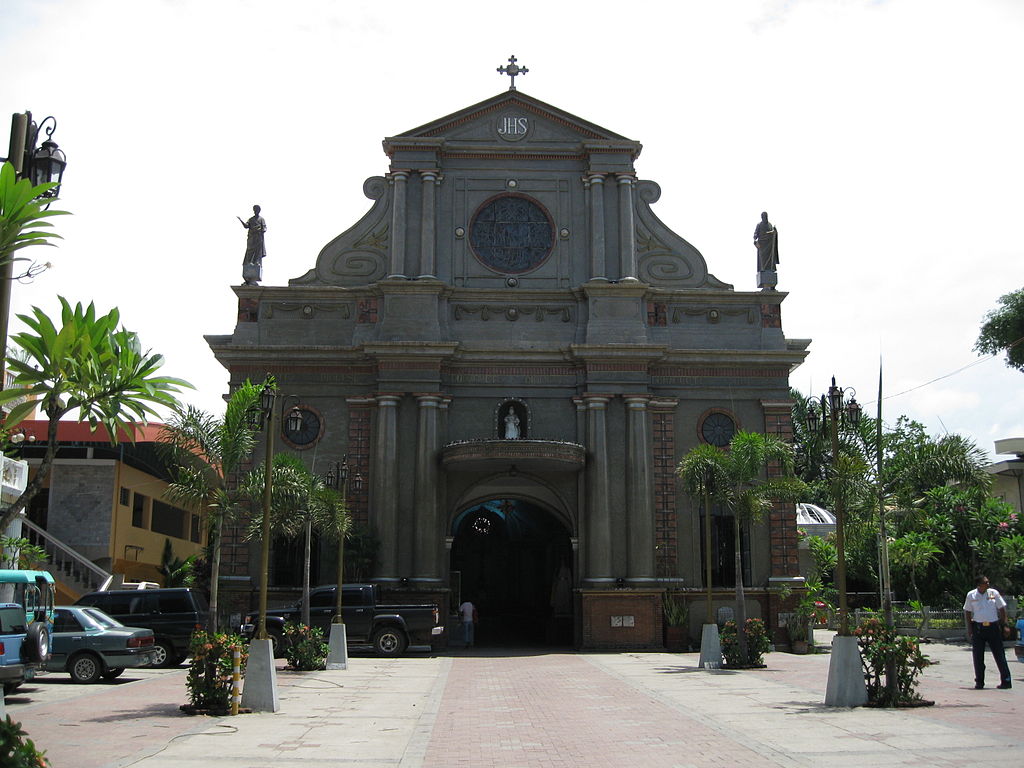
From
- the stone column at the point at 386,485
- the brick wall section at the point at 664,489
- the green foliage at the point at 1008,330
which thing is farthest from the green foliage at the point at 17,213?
the green foliage at the point at 1008,330

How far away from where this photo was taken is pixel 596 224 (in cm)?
3428

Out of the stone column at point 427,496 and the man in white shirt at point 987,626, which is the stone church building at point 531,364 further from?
the man in white shirt at point 987,626

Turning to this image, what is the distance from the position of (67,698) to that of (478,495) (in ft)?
55.0

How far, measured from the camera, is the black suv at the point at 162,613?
24859 millimetres

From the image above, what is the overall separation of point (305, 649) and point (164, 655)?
12.8 feet

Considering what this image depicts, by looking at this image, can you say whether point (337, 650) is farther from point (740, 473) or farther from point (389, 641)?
point (740, 473)

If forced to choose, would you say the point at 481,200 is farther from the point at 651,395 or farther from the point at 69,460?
the point at 69,460

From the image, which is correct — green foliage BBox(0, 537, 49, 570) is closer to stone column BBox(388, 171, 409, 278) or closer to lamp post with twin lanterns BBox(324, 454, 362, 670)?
lamp post with twin lanterns BBox(324, 454, 362, 670)

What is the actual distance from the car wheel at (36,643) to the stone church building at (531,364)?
13.7 metres

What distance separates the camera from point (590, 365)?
108 ft

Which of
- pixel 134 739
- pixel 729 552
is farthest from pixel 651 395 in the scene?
pixel 134 739

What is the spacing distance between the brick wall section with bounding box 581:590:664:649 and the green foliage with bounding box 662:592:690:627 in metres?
0.25

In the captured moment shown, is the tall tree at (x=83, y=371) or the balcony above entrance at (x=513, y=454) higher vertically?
the balcony above entrance at (x=513, y=454)

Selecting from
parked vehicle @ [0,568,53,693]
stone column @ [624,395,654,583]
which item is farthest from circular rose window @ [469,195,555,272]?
parked vehicle @ [0,568,53,693]
